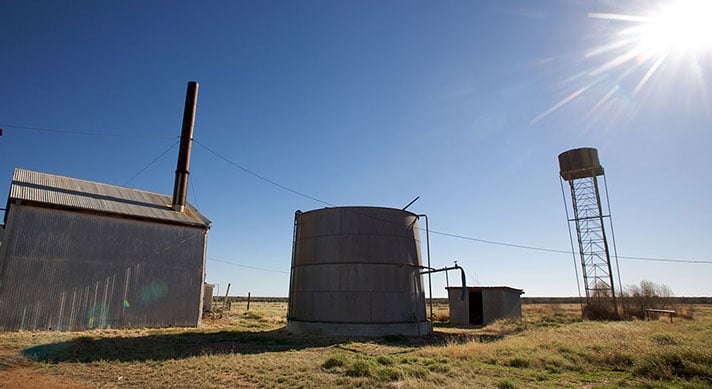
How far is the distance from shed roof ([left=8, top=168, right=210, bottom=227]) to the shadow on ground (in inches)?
314

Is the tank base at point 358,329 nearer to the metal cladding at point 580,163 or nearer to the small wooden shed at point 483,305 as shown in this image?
the small wooden shed at point 483,305

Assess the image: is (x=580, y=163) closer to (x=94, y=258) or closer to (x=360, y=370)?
(x=360, y=370)

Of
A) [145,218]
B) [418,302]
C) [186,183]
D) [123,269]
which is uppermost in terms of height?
[186,183]

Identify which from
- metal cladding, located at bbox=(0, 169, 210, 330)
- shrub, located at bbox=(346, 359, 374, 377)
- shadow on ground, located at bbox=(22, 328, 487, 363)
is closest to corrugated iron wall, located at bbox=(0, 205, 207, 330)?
metal cladding, located at bbox=(0, 169, 210, 330)

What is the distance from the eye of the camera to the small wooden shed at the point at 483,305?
110 ft

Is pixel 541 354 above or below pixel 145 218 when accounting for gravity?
below

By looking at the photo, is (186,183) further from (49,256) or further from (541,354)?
(541,354)

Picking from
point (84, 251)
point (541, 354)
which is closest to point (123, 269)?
point (84, 251)

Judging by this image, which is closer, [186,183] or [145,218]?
[145,218]

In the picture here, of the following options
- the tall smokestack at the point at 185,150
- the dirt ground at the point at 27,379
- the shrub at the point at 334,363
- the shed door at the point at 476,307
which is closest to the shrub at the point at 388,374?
the shrub at the point at 334,363

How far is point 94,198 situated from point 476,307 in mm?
31905

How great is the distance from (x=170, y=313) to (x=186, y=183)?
9146 mm

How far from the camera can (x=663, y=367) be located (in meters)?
10.5

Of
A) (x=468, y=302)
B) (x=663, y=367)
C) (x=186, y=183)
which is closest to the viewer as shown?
(x=663, y=367)
